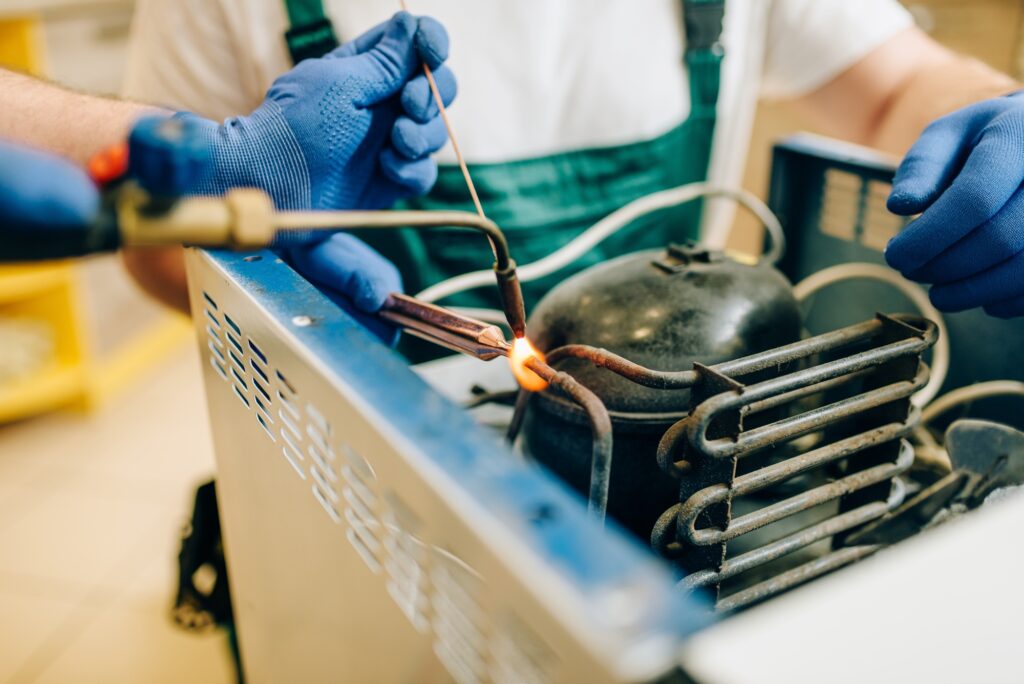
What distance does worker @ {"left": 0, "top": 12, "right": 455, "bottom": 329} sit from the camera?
25.8 inches

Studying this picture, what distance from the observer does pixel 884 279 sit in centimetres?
84

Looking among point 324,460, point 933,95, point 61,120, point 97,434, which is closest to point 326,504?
point 324,460

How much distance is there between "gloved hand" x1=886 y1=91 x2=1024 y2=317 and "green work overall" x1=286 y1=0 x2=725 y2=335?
0.44 m

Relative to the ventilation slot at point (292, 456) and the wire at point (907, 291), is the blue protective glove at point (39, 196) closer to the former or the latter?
the ventilation slot at point (292, 456)

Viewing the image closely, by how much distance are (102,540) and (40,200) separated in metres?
1.64

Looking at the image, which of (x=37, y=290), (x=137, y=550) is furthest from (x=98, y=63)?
(x=137, y=550)

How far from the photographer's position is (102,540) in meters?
1.70

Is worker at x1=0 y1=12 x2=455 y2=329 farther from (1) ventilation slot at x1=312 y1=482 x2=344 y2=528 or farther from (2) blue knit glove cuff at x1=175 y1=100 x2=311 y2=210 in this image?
(1) ventilation slot at x1=312 y1=482 x2=344 y2=528

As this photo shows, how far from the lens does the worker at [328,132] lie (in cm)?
65

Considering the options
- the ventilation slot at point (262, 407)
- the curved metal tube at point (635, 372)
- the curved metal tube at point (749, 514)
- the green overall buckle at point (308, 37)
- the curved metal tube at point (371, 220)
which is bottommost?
the curved metal tube at point (749, 514)

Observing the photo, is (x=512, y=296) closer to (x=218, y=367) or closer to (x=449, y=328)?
(x=449, y=328)

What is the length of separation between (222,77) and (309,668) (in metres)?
0.80

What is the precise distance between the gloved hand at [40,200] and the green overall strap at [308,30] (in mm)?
668

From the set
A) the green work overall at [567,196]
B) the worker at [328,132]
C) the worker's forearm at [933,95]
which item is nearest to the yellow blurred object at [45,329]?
the green work overall at [567,196]
